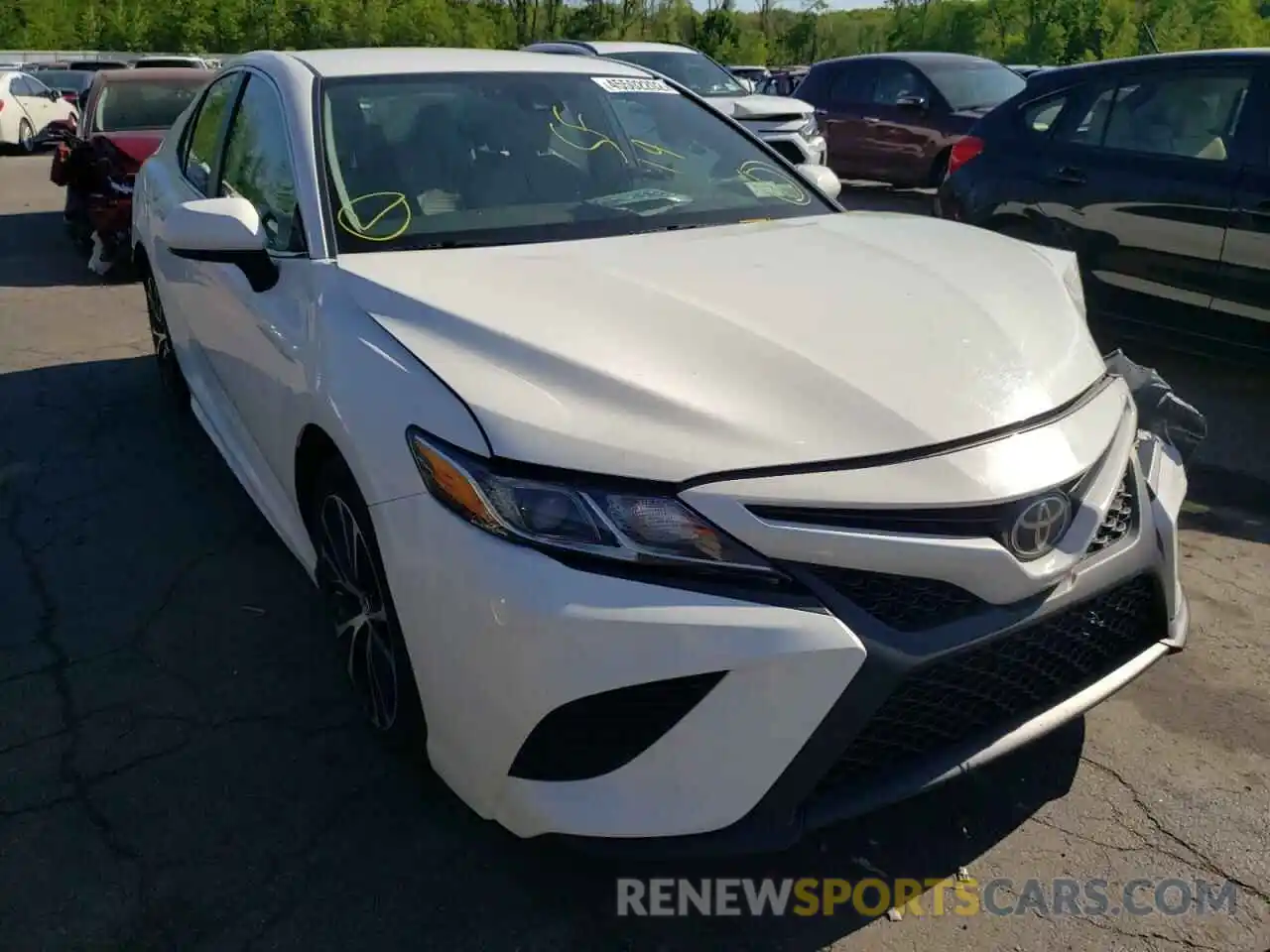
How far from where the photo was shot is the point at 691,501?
1.92m

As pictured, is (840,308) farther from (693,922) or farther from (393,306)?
(693,922)

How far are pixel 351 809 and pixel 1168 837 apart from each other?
183 cm

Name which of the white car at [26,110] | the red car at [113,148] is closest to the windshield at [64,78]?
the white car at [26,110]

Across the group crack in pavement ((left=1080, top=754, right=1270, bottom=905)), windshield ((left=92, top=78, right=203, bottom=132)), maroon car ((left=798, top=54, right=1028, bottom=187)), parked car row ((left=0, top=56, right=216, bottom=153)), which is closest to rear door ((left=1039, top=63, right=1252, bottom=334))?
crack in pavement ((left=1080, top=754, right=1270, bottom=905))

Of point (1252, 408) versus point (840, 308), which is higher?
point (840, 308)

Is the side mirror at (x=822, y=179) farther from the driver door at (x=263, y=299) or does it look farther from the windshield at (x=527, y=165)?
the driver door at (x=263, y=299)

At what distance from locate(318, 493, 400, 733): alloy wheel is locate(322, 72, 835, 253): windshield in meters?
0.71

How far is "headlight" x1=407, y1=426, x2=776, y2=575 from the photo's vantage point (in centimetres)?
192

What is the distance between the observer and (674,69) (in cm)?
1116

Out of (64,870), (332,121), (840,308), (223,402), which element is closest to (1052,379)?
(840,308)

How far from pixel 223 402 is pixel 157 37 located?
41.0 m

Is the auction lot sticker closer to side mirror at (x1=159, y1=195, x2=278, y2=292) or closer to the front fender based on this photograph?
side mirror at (x1=159, y1=195, x2=278, y2=292)

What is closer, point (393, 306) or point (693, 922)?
point (693, 922)

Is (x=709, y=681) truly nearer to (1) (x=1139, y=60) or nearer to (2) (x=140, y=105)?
(1) (x=1139, y=60)
